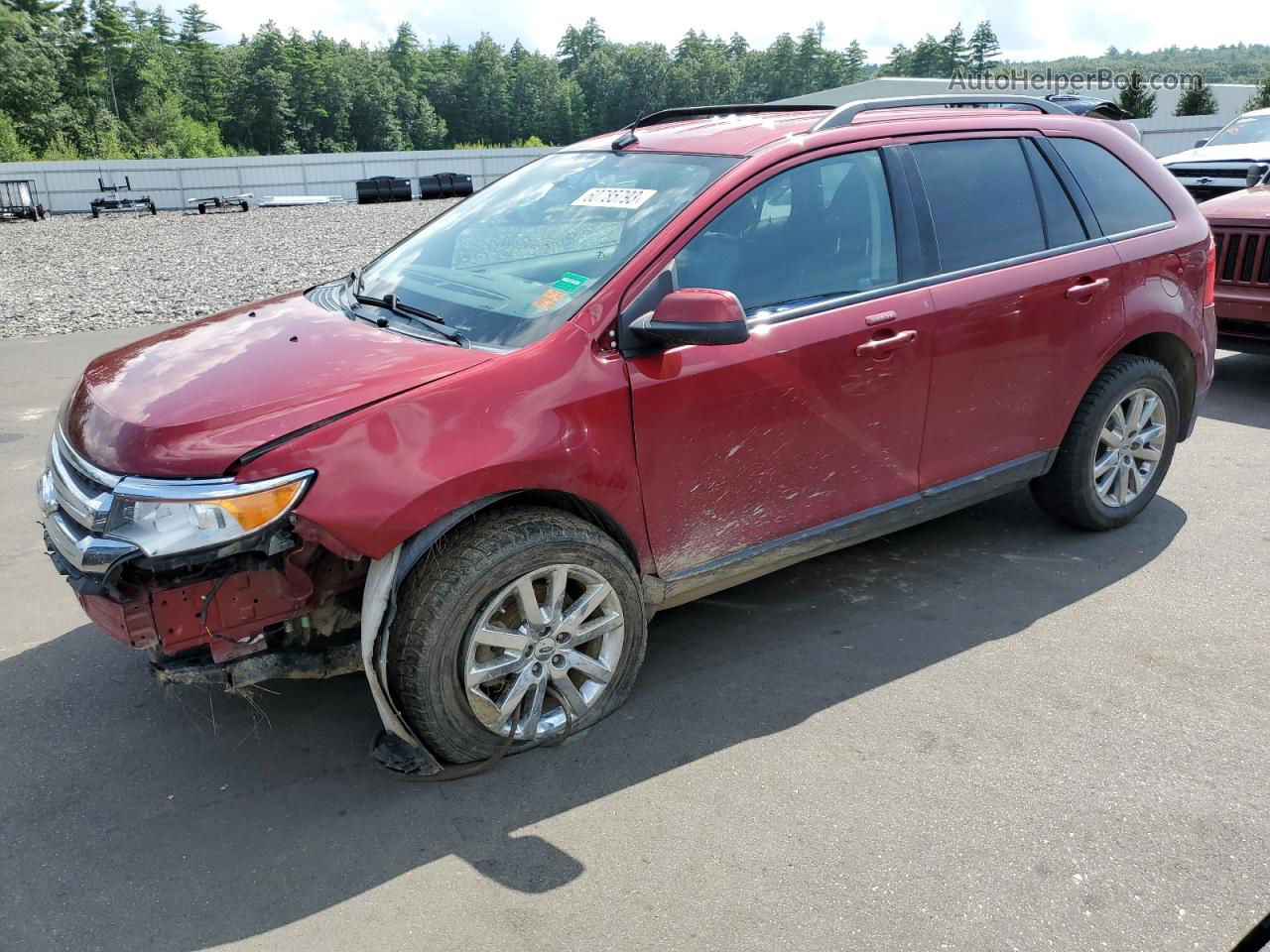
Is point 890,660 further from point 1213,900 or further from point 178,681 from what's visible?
point 178,681

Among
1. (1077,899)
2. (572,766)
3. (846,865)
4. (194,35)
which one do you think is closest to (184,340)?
(572,766)

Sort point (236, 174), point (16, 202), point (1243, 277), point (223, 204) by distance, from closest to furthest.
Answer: point (1243, 277) → point (16, 202) → point (223, 204) → point (236, 174)

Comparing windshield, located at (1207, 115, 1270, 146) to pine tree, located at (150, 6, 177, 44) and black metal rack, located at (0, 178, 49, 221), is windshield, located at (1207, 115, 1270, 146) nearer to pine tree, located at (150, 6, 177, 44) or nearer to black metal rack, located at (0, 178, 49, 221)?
black metal rack, located at (0, 178, 49, 221)

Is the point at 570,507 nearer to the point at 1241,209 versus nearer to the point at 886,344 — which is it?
the point at 886,344

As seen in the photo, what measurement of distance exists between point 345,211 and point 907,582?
31255mm

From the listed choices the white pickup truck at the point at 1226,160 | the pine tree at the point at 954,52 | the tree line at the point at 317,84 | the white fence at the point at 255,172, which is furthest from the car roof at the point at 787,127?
the pine tree at the point at 954,52

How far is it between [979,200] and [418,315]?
2291mm

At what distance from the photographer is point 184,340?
3572mm

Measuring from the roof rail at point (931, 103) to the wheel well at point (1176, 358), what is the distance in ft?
3.71

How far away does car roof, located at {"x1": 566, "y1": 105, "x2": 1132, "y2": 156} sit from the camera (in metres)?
3.78

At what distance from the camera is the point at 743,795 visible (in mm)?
3105

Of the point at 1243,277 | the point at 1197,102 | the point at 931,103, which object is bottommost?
the point at 1243,277

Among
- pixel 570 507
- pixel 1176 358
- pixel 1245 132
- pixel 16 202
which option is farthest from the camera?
pixel 16 202
